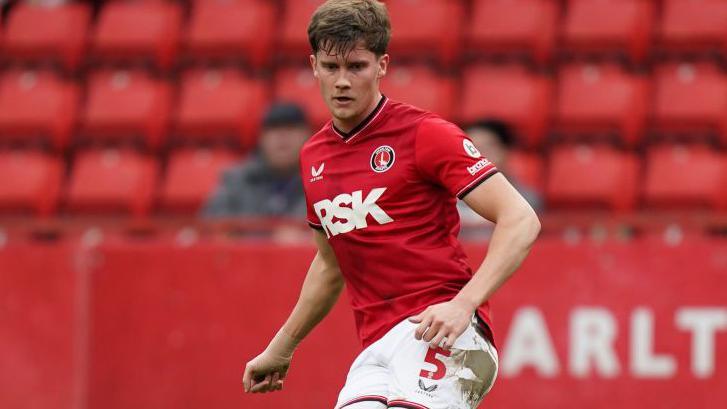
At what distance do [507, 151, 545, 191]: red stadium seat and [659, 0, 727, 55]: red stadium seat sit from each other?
131 cm

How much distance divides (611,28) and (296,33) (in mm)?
2414

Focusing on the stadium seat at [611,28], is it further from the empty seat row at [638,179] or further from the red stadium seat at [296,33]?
the red stadium seat at [296,33]

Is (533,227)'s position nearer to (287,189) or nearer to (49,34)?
(287,189)

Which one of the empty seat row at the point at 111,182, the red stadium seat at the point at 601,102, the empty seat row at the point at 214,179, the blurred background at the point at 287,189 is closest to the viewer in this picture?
the blurred background at the point at 287,189

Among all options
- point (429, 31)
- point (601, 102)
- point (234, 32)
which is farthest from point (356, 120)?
point (234, 32)

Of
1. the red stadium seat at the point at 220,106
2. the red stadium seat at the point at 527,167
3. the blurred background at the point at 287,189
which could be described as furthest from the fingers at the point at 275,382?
the red stadium seat at the point at 220,106

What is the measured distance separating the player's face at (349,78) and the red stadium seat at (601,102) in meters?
5.59

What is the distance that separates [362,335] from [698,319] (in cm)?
349

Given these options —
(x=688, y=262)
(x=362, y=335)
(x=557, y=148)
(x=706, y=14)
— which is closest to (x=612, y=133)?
(x=557, y=148)

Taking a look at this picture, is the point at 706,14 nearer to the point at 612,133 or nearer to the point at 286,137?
the point at 612,133

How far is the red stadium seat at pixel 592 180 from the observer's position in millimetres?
9266

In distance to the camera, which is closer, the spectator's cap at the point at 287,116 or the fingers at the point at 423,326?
the fingers at the point at 423,326

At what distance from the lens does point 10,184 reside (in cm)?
1059

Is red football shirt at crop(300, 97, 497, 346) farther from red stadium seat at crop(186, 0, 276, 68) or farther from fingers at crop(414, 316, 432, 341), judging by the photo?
red stadium seat at crop(186, 0, 276, 68)
